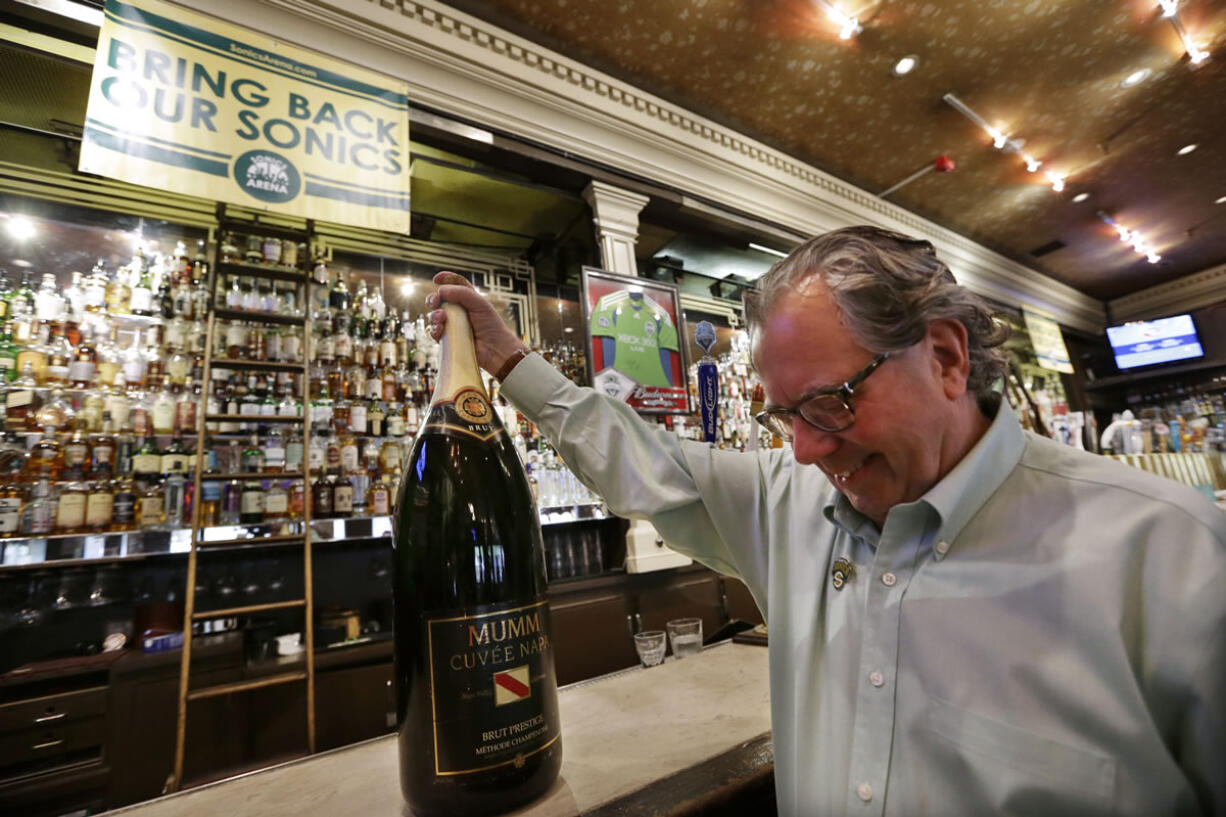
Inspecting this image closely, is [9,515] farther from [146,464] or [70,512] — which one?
[146,464]

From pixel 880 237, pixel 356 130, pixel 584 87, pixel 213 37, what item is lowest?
pixel 880 237

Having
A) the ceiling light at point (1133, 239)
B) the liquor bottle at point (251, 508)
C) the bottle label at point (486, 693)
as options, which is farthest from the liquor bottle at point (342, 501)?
the ceiling light at point (1133, 239)

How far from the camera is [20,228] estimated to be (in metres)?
2.83

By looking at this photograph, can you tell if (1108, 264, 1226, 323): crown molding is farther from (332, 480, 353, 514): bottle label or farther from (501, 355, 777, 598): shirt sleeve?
(332, 480, 353, 514): bottle label

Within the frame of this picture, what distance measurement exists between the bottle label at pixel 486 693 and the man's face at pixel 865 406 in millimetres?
422

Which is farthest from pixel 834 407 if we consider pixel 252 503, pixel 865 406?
pixel 252 503

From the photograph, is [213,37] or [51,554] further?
[51,554]

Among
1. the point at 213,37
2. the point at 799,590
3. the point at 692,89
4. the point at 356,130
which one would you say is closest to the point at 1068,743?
the point at 799,590

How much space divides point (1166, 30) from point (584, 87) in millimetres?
3286

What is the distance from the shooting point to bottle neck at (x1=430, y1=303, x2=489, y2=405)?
31.3 inches

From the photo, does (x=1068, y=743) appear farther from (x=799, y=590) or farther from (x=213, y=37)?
(x=213, y=37)

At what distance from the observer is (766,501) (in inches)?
37.4

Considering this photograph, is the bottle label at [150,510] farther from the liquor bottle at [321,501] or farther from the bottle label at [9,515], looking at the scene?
the liquor bottle at [321,501]

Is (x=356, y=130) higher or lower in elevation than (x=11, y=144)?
lower
